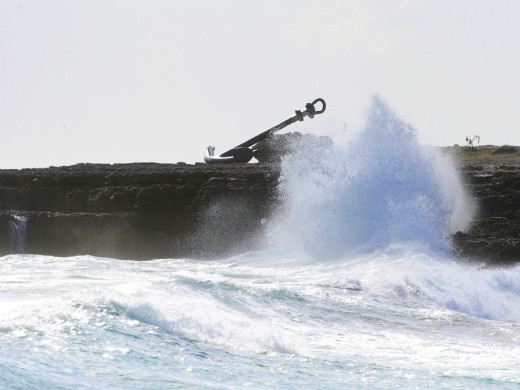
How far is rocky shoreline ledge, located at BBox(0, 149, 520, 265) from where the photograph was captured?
1877 centimetres

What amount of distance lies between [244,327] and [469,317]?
3.94m

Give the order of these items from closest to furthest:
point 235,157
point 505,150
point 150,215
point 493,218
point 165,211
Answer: point 493,218
point 150,215
point 165,211
point 235,157
point 505,150

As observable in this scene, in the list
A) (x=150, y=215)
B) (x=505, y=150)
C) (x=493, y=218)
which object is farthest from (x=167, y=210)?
(x=505, y=150)

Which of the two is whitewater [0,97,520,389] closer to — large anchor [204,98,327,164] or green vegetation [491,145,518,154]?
large anchor [204,98,327,164]

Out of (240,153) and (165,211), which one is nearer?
(165,211)

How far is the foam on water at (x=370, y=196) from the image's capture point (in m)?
16.7

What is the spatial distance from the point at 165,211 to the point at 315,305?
10.4 meters

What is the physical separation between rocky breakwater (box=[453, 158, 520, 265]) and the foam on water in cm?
38

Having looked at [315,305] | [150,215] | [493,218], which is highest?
[150,215]

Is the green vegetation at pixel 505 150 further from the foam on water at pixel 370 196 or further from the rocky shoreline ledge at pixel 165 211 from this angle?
the foam on water at pixel 370 196

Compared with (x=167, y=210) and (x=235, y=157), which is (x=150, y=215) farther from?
(x=235, y=157)

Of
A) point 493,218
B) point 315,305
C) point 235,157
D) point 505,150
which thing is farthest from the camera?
point 505,150

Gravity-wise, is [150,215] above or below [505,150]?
below

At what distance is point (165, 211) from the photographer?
2012cm
